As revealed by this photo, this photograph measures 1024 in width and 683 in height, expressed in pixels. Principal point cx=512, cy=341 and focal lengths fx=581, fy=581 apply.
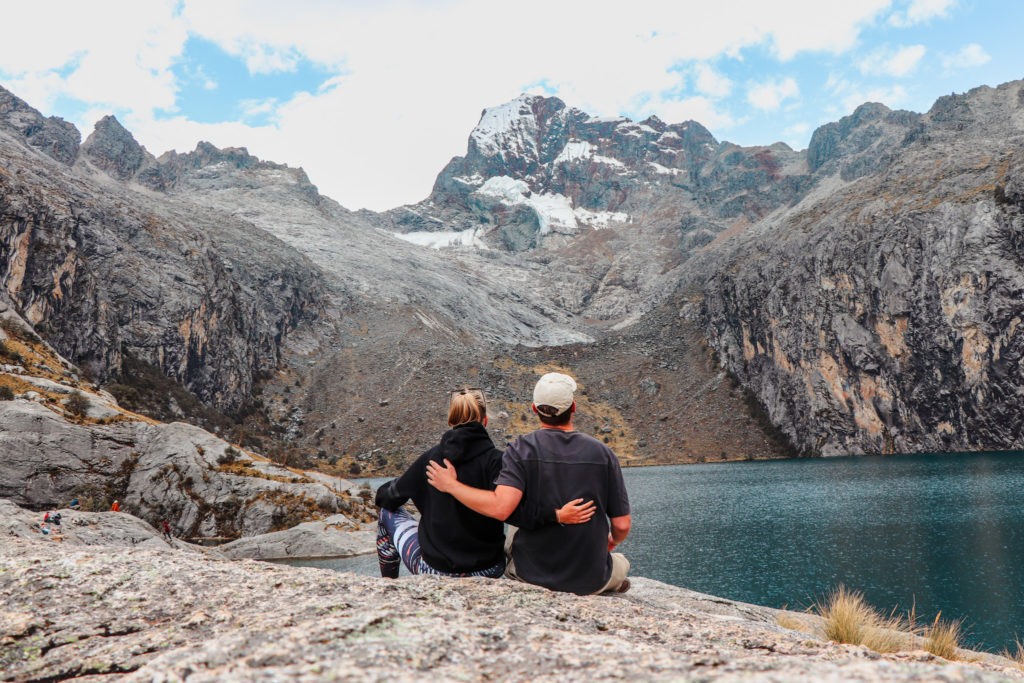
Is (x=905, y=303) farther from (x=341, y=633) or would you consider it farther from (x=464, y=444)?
(x=341, y=633)

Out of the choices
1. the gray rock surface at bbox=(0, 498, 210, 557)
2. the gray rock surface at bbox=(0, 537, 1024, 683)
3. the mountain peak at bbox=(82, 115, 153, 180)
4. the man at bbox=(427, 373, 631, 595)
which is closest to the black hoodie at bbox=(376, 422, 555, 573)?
the man at bbox=(427, 373, 631, 595)

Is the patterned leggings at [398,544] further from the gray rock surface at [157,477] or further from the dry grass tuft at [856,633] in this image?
the gray rock surface at [157,477]

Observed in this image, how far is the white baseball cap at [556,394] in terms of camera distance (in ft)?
20.5

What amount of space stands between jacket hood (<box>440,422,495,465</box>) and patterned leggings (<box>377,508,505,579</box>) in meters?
1.42

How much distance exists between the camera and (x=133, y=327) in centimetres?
9838

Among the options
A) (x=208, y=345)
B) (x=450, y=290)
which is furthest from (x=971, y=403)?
(x=208, y=345)

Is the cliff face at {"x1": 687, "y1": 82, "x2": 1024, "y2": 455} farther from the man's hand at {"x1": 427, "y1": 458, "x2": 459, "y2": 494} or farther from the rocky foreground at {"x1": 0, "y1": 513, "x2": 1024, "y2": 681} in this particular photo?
the rocky foreground at {"x1": 0, "y1": 513, "x2": 1024, "y2": 681}

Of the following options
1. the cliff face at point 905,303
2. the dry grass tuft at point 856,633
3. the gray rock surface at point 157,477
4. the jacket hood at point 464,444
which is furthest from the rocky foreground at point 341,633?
the cliff face at point 905,303

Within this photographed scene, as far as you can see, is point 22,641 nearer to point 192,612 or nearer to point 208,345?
point 192,612

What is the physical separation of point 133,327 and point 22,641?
112117 millimetres

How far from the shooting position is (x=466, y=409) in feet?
23.8

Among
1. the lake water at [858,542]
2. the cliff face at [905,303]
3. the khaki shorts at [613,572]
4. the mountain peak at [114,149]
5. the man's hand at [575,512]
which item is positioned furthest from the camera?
the mountain peak at [114,149]

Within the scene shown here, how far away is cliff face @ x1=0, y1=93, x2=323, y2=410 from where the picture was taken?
76938 millimetres

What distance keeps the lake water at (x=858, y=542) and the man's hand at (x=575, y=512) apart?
65.7 feet
